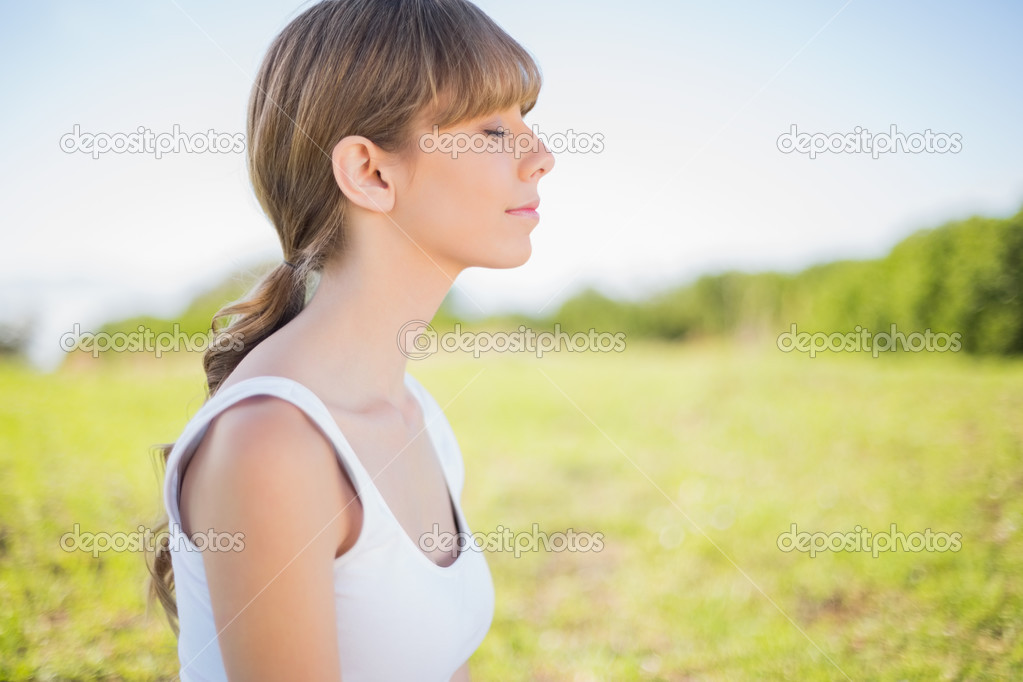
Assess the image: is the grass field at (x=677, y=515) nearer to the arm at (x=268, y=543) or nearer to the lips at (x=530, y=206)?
the arm at (x=268, y=543)

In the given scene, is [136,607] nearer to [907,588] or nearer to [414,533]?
[414,533]

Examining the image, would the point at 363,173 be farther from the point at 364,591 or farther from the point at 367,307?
the point at 364,591

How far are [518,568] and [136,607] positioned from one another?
2.11 meters

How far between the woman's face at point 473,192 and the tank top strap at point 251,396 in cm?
54

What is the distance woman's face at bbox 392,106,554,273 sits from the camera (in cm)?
174

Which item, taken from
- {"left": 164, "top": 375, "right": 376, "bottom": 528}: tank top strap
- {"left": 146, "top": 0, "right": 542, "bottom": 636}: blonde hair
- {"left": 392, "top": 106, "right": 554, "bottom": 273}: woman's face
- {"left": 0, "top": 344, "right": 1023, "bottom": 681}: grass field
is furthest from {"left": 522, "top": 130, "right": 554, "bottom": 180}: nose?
{"left": 0, "top": 344, "right": 1023, "bottom": 681}: grass field

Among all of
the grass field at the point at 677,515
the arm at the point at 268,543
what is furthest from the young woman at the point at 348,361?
the grass field at the point at 677,515

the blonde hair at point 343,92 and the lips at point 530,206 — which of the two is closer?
the blonde hair at point 343,92

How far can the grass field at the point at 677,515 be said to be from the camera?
317 centimetres

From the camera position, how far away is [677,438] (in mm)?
6574

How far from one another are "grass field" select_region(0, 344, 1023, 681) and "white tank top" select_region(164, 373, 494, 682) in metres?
0.84

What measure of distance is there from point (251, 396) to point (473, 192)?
2.47 feet

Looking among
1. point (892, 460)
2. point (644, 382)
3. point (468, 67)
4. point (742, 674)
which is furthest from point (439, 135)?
point (644, 382)

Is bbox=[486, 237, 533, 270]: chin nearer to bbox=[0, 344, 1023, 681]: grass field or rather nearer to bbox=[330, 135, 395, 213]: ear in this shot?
bbox=[330, 135, 395, 213]: ear
